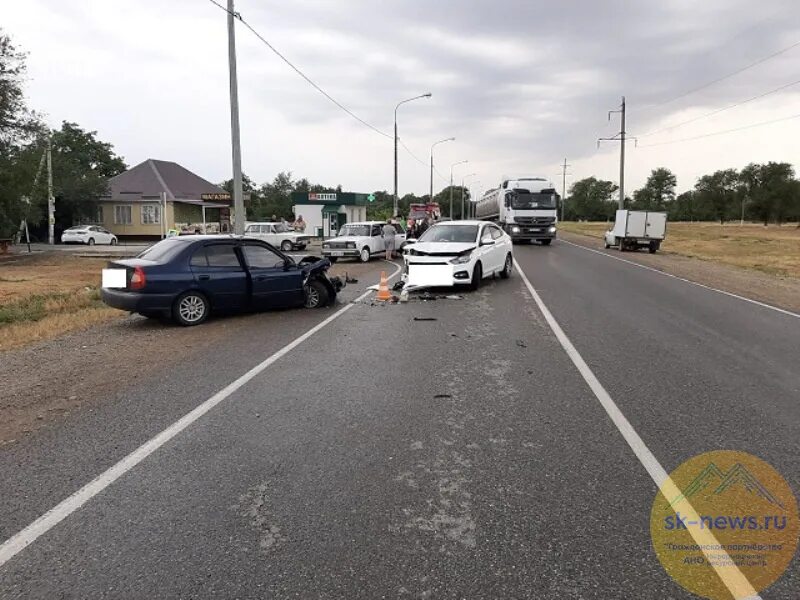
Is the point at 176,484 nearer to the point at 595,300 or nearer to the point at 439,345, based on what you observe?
the point at 439,345

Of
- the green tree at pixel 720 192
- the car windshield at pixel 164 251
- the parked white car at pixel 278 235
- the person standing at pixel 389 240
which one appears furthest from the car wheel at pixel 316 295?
the green tree at pixel 720 192

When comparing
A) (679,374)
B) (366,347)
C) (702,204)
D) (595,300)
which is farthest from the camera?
(702,204)

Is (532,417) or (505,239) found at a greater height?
(505,239)

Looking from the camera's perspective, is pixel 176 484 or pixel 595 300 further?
pixel 595 300

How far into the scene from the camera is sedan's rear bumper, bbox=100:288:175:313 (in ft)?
30.3

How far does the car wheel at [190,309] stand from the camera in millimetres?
9594

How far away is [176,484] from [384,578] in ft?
5.54

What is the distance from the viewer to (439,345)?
8.06m

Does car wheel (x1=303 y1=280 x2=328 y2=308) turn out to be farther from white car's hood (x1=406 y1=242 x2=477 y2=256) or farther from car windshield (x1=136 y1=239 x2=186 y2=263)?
white car's hood (x1=406 y1=242 x2=477 y2=256)

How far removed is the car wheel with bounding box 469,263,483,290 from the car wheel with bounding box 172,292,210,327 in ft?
20.5

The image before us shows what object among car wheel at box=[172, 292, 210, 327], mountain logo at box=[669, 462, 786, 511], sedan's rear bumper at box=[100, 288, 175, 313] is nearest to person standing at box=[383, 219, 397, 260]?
car wheel at box=[172, 292, 210, 327]

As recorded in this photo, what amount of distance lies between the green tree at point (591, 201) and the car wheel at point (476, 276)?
480 feet

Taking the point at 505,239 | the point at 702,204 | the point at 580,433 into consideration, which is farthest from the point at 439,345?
the point at 702,204

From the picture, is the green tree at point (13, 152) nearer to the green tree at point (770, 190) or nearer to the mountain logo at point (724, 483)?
the mountain logo at point (724, 483)
